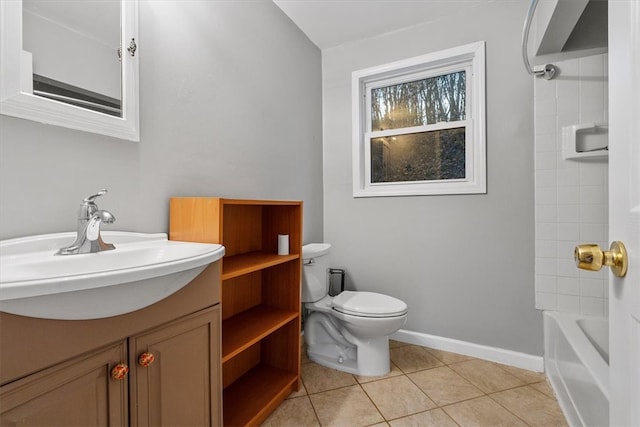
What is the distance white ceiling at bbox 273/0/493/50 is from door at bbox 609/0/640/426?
1667 millimetres

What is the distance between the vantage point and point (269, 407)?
1365 millimetres

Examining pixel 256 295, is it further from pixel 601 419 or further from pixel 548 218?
pixel 548 218

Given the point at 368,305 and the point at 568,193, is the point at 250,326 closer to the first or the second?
the point at 368,305

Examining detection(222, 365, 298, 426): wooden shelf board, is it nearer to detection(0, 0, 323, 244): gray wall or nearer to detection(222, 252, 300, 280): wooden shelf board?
detection(222, 252, 300, 280): wooden shelf board

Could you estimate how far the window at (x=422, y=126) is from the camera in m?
1.96

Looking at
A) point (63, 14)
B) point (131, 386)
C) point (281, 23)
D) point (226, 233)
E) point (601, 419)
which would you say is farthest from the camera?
point (281, 23)

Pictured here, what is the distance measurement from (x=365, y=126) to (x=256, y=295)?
1.55 m

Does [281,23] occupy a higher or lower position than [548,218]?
higher

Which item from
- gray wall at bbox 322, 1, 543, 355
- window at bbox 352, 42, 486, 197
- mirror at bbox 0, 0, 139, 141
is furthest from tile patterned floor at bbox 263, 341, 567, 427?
mirror at bbox 0, 0, 139, 141

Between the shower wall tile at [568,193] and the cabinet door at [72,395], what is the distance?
Result: 2.08 meters

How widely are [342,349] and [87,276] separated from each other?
5.15 feet

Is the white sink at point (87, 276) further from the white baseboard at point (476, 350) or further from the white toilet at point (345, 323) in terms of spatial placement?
the white baseboard at point (476, 350)

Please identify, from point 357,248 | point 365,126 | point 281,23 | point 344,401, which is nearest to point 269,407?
point 344,401

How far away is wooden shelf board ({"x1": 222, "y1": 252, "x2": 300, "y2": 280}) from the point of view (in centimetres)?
117
